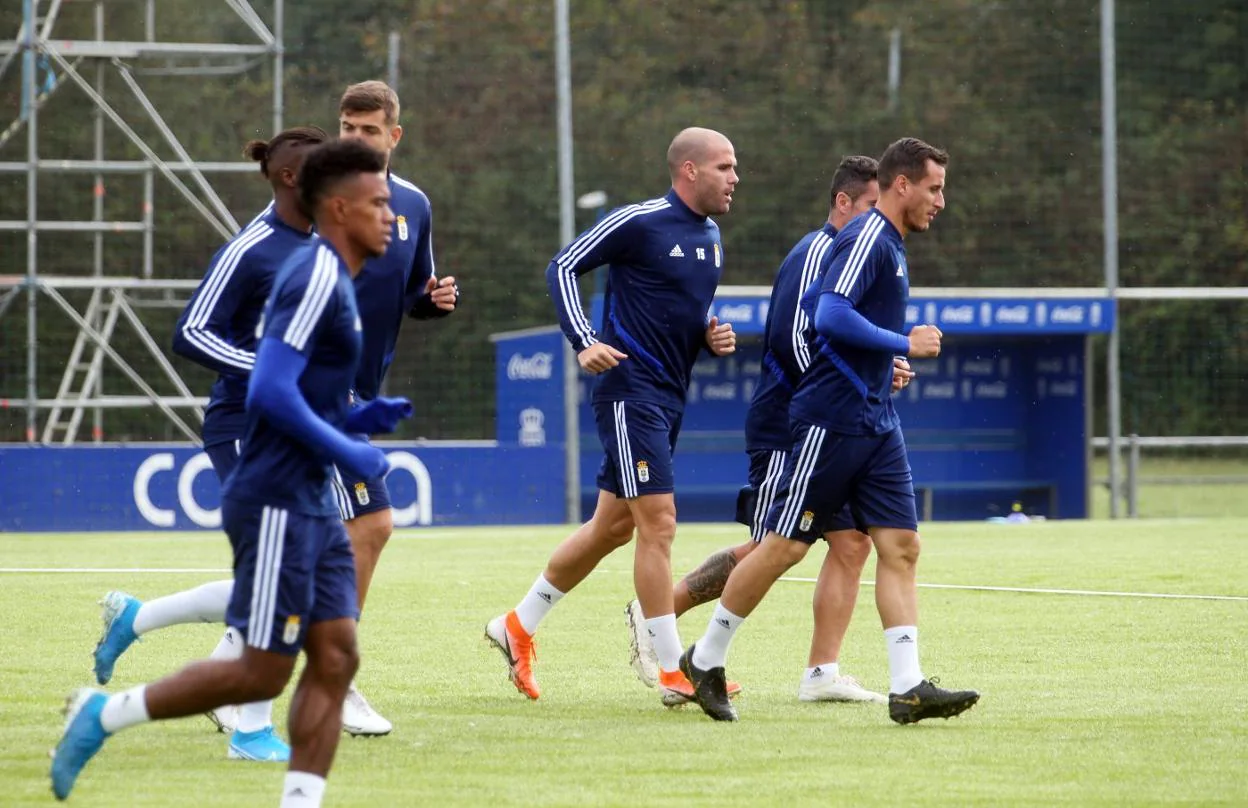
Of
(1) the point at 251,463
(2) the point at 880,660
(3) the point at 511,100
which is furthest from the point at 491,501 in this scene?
(1) the point at 251,463

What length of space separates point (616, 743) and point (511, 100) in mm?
22325

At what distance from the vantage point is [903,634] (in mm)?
7410

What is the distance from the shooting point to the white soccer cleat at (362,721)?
6.92 metres

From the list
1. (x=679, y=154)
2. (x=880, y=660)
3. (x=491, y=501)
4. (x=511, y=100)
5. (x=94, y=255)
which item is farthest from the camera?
(x=511, y=100)

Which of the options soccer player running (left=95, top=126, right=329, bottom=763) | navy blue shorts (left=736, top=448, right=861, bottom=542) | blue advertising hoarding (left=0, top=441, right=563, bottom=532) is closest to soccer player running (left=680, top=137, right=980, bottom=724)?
navy blue shorts (left=736, top=448, right=861, bottom=542)

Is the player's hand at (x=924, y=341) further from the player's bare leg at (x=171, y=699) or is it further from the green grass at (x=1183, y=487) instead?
the green grass at (x=1183, y=487)

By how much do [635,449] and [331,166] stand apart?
2.92m

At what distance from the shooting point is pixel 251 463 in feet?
17.3

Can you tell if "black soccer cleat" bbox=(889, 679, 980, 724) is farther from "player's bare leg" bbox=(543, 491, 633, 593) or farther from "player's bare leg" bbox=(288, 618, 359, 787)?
"player's bare leg" bbox=(288, 618, 359, 787)

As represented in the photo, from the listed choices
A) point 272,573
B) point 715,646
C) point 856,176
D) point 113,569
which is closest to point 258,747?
point 272,573

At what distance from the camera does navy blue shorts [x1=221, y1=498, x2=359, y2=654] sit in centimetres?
518

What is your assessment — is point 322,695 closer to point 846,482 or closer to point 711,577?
point 846,482

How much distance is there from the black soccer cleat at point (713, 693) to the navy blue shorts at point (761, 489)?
0.84 metres

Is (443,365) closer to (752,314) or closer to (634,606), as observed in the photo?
(752,314)
